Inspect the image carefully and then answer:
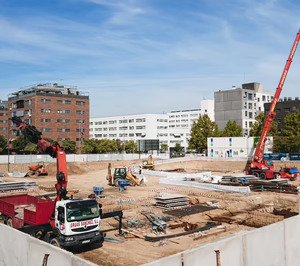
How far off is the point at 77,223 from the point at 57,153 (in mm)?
7051

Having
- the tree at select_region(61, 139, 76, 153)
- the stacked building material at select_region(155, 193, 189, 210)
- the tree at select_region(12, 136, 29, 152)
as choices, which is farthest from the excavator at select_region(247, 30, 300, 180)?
the tree at select_region(12, 136, 29, 152)

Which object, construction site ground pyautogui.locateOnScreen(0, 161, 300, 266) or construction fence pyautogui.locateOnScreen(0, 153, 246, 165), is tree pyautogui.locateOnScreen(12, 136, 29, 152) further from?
construction site ground pyautogui.locateOnScreen(0, 161, 300, 266)

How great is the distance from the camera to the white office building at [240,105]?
10400 cm

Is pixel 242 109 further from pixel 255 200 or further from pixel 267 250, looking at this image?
pixel 267 250

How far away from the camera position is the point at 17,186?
37375 mm

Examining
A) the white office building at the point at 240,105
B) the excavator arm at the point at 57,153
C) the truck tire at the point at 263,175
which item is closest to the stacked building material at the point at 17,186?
the excavator arm at the point at 57,153

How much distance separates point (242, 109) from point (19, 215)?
307ft

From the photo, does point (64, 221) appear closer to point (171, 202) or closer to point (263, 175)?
point (171, 202)

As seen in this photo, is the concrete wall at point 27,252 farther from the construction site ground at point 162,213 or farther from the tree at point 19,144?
the tree at point 19,144

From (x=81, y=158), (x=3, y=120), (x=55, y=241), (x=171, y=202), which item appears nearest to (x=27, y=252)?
(x=55, y=241)

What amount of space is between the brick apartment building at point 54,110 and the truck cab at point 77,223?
75.1 meters

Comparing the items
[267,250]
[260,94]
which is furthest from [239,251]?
[260,94]

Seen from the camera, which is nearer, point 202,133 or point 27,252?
point 27,252

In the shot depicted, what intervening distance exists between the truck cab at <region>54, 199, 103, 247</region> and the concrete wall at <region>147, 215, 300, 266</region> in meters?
6.13
